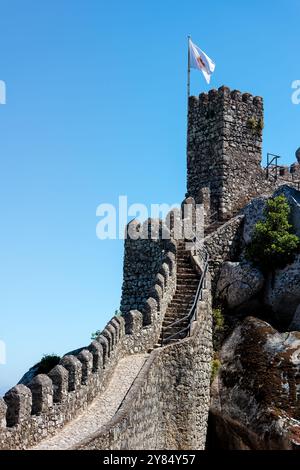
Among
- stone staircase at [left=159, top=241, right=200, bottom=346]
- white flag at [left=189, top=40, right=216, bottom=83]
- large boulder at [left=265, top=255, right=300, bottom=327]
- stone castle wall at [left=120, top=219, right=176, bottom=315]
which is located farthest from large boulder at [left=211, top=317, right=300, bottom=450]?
white flag at [left=189, top=40, right=216, bottom=83]

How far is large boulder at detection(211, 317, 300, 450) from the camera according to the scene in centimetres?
2617

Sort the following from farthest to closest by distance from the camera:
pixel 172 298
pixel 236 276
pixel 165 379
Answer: pixel 236 276
pixel 172 298
pixel 165 379

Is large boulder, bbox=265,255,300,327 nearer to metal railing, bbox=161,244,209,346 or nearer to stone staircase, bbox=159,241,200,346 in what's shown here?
stone staircase, bbox=159,241,200,346

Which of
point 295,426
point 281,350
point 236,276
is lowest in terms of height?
point 295,426

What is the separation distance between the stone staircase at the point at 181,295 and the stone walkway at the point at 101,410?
5.35 feet

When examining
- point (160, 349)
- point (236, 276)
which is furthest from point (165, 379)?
point (236, 276)

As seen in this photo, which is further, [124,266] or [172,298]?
[124,266]

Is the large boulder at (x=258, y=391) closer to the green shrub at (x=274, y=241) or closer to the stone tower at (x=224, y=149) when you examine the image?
the green shrub at (x=274, y=241)

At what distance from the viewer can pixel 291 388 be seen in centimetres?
2702

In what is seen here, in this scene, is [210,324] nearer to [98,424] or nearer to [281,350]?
[281,350]

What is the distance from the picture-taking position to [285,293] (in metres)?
30.5

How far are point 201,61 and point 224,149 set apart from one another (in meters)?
4.54

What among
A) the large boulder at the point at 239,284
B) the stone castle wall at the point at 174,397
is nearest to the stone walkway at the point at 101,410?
the stone castle wall at the point at 174,397
